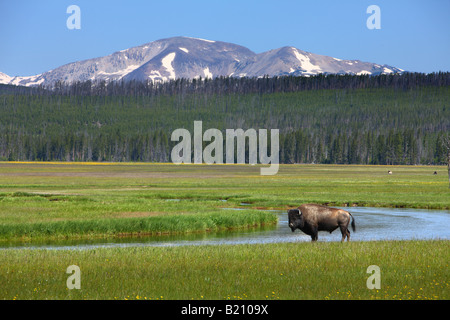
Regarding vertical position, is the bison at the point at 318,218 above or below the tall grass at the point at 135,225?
above

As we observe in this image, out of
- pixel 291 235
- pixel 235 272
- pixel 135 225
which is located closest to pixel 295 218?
pixel 291 235

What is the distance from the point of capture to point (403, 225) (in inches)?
1523

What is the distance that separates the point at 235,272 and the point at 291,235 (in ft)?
55.1

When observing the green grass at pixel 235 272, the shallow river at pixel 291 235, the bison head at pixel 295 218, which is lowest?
the shallow river at pixel 291 235

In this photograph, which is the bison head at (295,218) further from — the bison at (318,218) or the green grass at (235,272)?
the green grass at (235,272)

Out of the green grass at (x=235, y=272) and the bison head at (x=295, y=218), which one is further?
the bison head at (x=295, y=218)

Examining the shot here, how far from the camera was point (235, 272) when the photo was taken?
58.6 ft

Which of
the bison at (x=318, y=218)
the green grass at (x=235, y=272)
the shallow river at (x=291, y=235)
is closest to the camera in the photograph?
the green grass at (x=235, y=272)

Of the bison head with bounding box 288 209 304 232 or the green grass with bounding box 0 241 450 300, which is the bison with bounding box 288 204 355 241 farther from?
the green grass with bounding box 0 241 450 300

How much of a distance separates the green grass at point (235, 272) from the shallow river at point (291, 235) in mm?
7732

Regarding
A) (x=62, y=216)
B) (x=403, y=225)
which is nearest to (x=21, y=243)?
(x=62, y=216)

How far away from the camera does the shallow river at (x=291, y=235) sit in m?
30.8

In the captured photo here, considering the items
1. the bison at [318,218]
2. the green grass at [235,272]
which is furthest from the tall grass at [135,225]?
the bison at [318,218]

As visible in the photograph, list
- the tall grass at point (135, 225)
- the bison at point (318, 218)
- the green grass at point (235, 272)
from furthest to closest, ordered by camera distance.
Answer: the tall grass at point (135, 225), the bison at point (318, 218), the green grass at point (235, 272)
